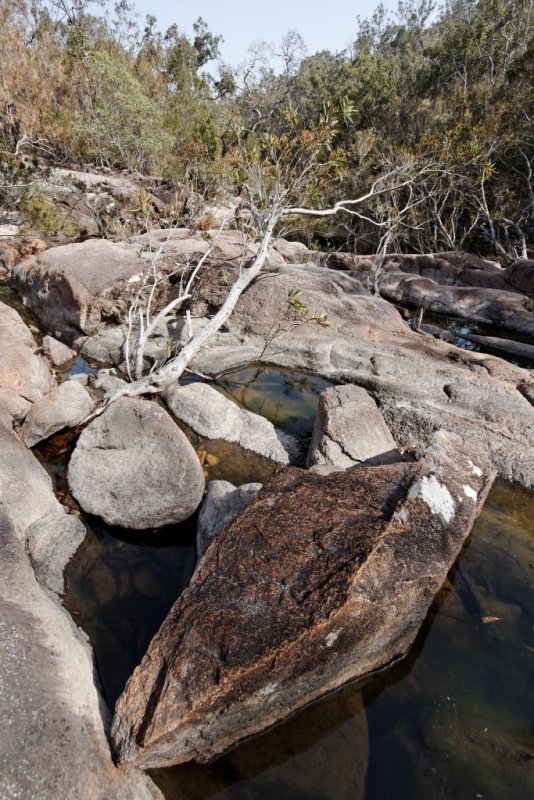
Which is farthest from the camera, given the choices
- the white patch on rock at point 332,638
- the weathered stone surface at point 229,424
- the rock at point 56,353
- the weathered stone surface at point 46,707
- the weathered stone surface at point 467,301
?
the weathered stone surface at point 467,301

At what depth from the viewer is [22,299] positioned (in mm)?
12133

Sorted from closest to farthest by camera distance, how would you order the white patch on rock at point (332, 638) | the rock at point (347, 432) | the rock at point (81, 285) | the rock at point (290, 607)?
the rock at point (290, 607) < the white patch on rock at point (332, 638) < the rock at point (347, 432) < the rock at point (81, 285)

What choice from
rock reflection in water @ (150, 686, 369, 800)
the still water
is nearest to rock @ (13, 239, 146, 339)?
the still water

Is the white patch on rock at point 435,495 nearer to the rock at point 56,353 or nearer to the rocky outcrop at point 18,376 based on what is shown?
the rocky outcrop at point 18,376

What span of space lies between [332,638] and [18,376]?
5.85 m

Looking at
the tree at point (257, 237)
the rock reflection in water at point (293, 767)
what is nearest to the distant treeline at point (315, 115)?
the tree at point (257, 237)

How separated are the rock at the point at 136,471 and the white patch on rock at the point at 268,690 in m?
2.30

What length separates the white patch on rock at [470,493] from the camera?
14.7 ft

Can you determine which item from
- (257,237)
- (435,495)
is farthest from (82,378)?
(435,495)

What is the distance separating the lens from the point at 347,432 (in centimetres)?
620

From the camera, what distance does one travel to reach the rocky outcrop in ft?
20.7

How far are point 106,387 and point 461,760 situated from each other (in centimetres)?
661

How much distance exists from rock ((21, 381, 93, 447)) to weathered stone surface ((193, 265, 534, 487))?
290 cm

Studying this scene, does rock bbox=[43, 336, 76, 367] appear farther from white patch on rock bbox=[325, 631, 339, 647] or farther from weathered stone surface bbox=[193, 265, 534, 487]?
white patch on rock bbox=[325, 631, 339, 647]
